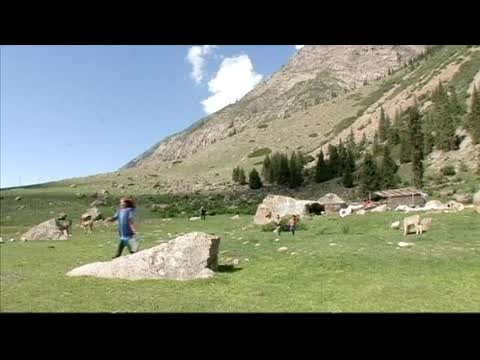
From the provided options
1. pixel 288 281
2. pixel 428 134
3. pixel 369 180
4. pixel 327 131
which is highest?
pixel 327 131

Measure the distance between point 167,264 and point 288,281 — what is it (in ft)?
13.2

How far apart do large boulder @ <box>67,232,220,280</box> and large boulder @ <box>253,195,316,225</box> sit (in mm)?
22975

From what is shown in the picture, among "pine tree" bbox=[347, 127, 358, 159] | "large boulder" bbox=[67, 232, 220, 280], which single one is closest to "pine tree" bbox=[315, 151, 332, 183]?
"pine tree" bbox=[347, 127, 358, 159]

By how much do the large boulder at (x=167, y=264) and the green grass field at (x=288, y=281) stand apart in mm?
608

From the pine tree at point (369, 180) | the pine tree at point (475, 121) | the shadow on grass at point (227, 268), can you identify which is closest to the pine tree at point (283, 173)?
the pine tree at point (369, 180)

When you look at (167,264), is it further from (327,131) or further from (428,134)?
(327,131)

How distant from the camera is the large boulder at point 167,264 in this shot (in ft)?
53.6

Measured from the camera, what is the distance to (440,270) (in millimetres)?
17188

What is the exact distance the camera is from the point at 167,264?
16.7 meters

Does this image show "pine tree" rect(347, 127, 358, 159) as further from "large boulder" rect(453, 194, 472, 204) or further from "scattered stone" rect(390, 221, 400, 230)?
"scattered stone" rect(390, 221, 400, 230)

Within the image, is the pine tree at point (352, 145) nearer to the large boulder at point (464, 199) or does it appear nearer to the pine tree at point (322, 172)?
the pine tree at point (322, 172)

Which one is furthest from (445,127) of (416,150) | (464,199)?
(464,199)
